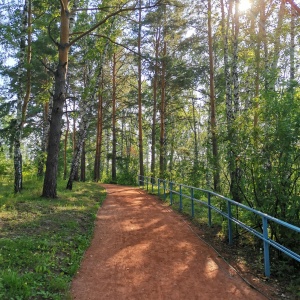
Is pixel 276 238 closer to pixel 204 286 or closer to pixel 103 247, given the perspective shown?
pixel 204 286

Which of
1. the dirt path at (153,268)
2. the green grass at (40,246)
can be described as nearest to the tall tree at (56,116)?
the green grass at (40,246)

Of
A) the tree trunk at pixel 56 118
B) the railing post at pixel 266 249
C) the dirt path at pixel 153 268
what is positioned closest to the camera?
the dirt path at pixel 153 268

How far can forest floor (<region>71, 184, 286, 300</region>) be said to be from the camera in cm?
392

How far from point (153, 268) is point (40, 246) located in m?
2.10

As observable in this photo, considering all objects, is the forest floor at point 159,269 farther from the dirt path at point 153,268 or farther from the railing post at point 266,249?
the railing post at point 266,249

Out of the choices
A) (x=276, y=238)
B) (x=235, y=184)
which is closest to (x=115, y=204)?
(x=235, y=184)

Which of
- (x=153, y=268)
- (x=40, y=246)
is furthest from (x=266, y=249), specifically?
(x=40, y=246)

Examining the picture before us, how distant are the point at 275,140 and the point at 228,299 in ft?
9.07

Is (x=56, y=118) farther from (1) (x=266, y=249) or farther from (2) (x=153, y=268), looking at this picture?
(1) (x=266, y=249)

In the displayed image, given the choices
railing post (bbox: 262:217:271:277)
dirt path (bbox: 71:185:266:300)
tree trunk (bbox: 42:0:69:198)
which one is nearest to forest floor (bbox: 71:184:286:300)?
dirt path (bbox: 71:185:266:300)

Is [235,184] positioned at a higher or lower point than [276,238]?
higher

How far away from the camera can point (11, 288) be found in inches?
138

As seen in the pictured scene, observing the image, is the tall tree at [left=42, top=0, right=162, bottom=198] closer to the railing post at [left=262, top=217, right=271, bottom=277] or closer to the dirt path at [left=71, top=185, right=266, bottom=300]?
the dirt path at [left=71, top=185, right=266, bottom=300]

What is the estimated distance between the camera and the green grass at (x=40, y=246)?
12.1 ft
